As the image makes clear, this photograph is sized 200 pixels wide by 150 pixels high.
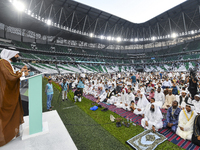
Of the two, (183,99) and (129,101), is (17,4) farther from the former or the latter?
(183,99)

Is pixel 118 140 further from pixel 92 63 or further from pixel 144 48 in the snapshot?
pixel 144 48

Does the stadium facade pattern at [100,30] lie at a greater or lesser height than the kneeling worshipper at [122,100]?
greater

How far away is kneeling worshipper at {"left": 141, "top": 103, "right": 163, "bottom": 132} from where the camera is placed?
3481 mm

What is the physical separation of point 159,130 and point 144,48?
5113cm

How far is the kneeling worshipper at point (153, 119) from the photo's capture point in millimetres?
3481

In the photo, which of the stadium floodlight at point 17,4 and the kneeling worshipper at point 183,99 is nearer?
the kneeling worshipper at point 183,99

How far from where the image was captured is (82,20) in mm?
28703

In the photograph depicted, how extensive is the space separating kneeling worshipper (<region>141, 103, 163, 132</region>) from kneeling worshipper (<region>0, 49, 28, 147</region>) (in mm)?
3715

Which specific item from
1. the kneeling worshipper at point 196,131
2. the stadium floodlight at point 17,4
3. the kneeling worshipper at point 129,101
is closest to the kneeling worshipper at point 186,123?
the kneeling worshipper at point 196,131

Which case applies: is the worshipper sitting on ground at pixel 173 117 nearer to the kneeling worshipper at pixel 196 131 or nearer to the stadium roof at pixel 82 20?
the kneeling worshipper at pixel 196 131

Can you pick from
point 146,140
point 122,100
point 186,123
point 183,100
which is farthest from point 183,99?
point 146,140

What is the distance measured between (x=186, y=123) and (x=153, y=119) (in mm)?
919

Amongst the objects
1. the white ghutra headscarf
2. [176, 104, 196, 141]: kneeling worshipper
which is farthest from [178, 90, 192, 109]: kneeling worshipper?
the white ghutra headscarf

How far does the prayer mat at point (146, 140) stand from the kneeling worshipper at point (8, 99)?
2750 millimetres
